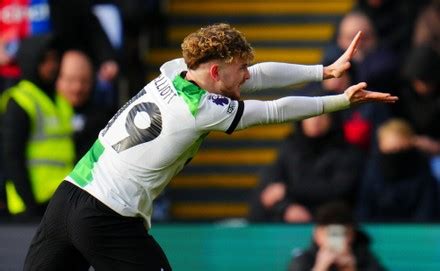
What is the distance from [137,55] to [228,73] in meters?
6.00

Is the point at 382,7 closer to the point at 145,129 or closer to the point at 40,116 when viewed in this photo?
the point at 40,116

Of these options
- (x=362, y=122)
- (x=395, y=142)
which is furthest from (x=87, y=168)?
(x=362, y=122)

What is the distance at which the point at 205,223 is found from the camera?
9.05 metres

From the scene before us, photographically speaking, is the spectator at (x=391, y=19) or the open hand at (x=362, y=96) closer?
the open hand at (x=362, y=96)

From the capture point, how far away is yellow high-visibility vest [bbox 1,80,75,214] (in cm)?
912

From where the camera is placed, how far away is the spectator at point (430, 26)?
11.0 meters

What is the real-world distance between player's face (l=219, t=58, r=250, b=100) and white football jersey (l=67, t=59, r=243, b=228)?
14 cm

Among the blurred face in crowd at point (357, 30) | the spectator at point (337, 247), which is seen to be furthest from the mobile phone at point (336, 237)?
the blurred face in crowd at point (357, 30)

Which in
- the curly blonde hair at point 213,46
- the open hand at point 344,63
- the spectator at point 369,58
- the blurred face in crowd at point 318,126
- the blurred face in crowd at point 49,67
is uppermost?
the curly blonde hair at point 213,46

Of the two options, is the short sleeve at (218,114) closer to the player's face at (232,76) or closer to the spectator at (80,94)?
the player's face at (232,76)

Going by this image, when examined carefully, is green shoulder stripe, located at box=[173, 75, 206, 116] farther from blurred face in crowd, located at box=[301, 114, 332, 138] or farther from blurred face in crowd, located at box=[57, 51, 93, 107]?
blurred face in crowd, located at box=[301, 114, 332, 138]

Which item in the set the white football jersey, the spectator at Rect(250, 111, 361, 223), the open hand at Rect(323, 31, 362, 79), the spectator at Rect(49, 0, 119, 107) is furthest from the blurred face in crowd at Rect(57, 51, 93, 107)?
the open hand at Rect(323, 31, 362, 79)

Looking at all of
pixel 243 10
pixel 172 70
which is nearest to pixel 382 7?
pixel 243 10

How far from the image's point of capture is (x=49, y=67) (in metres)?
9.43
